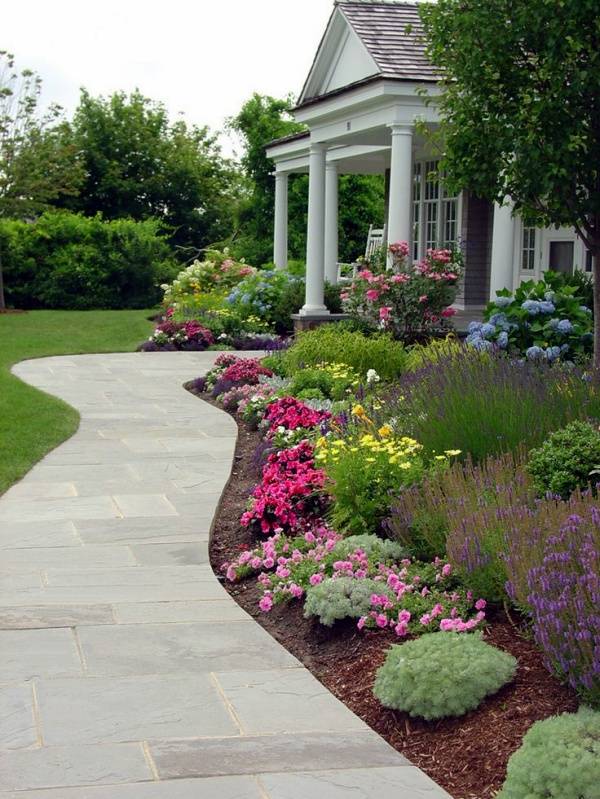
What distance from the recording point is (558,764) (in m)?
3.36

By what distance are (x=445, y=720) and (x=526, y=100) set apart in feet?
16.8

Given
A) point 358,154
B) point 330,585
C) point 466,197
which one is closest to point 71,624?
point 330,585

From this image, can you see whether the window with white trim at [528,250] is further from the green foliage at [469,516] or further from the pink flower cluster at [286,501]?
the green foliage at [469,516]

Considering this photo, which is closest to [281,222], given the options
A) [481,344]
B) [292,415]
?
[481,344]

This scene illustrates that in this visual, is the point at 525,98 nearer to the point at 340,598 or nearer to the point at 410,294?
the point at 340,598

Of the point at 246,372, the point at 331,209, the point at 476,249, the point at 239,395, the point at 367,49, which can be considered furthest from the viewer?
the point at 331,209

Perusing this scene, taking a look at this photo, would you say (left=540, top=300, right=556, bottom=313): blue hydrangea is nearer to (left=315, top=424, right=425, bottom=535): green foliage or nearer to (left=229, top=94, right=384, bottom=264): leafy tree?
(left=315, top=424, right=425, bottom=535): green foliage

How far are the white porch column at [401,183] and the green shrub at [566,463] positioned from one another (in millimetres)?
9844

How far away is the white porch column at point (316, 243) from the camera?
61.4ft

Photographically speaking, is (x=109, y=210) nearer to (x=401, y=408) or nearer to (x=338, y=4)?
(x=338, y=4)

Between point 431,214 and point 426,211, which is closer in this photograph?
point 431,214

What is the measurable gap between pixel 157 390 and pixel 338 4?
8.28 metres

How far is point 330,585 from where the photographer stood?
522 cm

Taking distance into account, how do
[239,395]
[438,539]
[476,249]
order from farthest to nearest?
[476,249] < [239,395] < [438,539]
